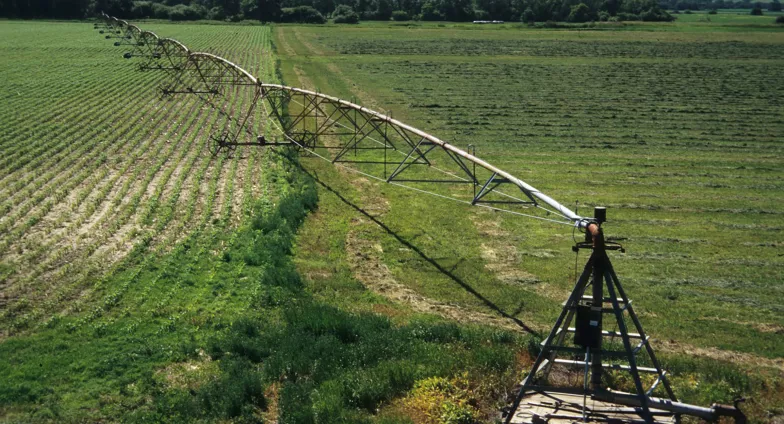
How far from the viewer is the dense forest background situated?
125125mm

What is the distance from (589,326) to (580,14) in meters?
127

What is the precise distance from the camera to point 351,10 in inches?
5418

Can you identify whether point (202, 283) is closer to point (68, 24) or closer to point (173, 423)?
point (173, 423)

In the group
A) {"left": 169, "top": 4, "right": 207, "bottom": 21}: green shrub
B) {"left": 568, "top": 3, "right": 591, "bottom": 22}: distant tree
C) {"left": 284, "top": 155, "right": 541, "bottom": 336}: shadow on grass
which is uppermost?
{"left": 568, "top": 3, "right": 591, "bottom": 22}: distant tree

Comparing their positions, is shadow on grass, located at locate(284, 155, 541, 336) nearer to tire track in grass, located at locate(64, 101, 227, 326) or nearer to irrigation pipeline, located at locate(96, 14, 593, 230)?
irrigation pipeline, located at locate(96, 14, 593, 230)

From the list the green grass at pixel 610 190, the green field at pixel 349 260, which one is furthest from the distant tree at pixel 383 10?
the green field at pixel 349 260

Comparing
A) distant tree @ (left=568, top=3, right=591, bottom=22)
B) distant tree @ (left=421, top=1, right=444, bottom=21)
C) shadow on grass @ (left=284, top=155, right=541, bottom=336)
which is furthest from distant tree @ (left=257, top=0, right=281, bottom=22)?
shadow on grass @ (left=284, top=155, right=541, bottom=336)

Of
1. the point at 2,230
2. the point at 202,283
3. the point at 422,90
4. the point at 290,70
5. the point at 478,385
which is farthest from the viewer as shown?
the point at 290,70

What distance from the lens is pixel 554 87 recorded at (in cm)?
5750

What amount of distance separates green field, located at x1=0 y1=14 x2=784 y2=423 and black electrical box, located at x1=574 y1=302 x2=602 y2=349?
225 centimetres

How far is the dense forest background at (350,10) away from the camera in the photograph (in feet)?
411

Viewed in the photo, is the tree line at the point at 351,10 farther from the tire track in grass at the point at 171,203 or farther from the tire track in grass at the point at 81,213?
the tire track in grass at the point at 81,213

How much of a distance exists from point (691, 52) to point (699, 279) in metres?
66.7

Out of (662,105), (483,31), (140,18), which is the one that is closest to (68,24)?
(140,18)
